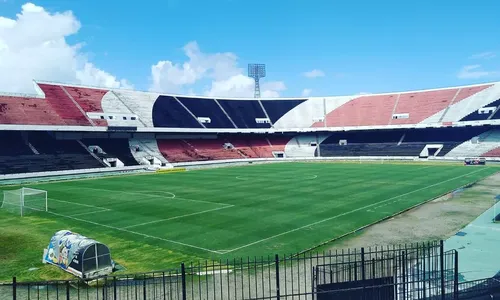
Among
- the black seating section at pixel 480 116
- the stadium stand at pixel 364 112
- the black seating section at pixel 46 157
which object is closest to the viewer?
the black seating section at pixel 46 157

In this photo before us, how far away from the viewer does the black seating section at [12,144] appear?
2130 inches

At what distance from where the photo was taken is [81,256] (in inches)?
569

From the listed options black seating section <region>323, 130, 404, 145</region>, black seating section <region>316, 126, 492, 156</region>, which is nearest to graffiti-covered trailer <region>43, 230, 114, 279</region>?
black seating section <region>316, 126, 492, 156</region>

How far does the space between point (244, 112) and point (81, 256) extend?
7702 cm

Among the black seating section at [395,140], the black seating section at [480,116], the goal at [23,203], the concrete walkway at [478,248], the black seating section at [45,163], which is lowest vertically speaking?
the concrete walkway at [478,248]

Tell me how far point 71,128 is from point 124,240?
4547 cm

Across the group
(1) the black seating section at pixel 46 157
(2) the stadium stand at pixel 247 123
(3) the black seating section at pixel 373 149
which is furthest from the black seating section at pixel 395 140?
(1) the black seating section at pixel 46 157

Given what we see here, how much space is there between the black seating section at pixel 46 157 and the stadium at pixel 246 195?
26 cm

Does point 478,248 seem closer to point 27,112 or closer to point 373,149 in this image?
point 27,112

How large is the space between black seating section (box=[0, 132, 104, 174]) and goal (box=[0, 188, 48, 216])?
21951mm

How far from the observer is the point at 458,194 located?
103 feet

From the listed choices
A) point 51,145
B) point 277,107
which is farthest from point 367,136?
point 51,145

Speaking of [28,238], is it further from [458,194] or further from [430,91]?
[430,91]

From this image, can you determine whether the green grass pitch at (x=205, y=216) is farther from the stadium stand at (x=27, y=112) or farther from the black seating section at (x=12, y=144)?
the stadium stand at (x=27, y=112)
